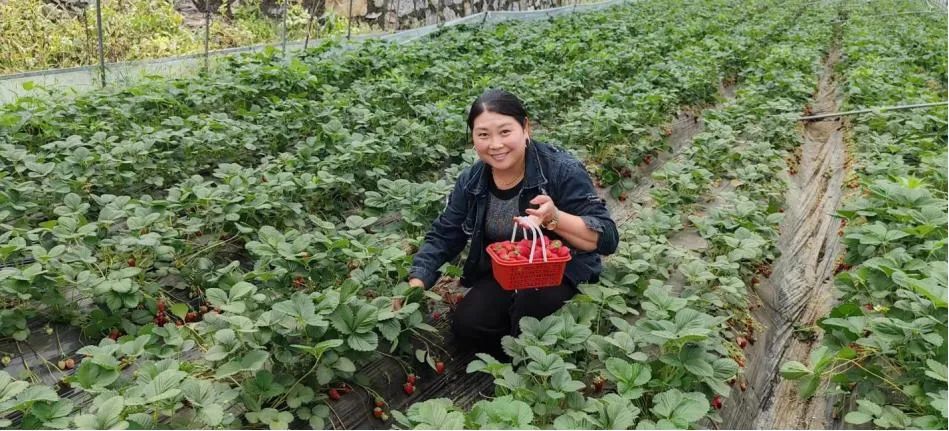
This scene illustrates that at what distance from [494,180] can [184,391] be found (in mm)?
Answer: 1266

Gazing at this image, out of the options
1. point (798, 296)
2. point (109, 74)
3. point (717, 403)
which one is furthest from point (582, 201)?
point (109, 74)

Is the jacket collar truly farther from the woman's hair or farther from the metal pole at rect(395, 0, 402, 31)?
the metal pole at rect(395, 0, 402, 31)

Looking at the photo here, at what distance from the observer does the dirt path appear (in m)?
2.27

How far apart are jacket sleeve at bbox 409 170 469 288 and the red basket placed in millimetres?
355

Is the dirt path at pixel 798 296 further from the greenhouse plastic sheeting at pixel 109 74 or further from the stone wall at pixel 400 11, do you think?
the stone wall at pixel 400 11

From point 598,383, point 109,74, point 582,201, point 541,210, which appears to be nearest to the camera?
point 541,210

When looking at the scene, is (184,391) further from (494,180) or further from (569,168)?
(569,168)

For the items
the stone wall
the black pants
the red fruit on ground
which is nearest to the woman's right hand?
the black pants

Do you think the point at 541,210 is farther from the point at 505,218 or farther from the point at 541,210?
the point at 505,218

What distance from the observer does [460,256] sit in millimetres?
3031

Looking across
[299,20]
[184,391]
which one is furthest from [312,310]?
[299,20]

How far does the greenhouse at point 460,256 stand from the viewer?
1926 mm

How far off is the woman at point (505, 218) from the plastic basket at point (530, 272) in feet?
0.47

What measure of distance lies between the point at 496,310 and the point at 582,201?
0.50 m
